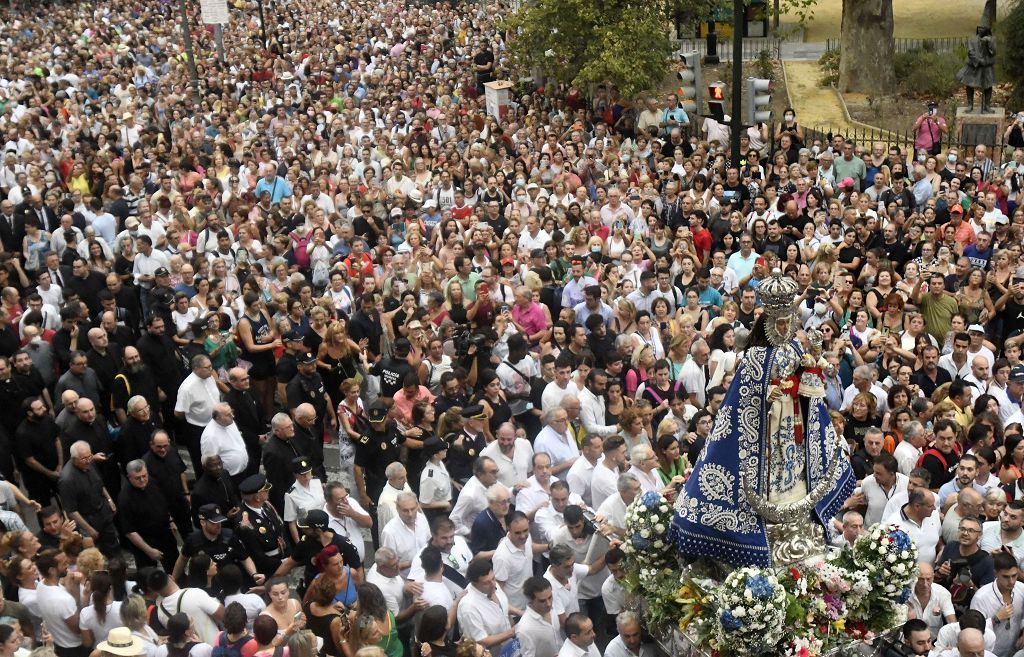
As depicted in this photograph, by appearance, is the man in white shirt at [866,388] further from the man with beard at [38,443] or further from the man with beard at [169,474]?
the man with beard at [38,443]

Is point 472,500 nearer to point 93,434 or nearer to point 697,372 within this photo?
point 697,372

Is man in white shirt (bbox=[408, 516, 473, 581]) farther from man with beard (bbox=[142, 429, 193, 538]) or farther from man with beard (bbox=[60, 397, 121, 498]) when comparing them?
man with beard (bbox=[60, 397, 121, 498])

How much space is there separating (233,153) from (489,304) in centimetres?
955

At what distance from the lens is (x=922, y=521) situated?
986 centimetres

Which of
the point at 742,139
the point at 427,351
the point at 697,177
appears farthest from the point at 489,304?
the point at 742,139

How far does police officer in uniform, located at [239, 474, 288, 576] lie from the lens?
10.2 meters

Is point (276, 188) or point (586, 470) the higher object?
point (276, 188)

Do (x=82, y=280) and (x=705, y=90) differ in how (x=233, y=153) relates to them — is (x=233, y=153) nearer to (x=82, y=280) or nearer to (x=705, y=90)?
(x=82, y=280)

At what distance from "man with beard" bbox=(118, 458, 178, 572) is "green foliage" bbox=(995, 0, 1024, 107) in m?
20.4

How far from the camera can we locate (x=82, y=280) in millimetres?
15156

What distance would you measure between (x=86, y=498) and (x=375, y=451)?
2.34 m

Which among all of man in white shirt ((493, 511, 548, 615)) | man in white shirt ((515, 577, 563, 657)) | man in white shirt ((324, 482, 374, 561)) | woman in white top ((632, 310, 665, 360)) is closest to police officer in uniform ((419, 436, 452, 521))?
man in white shirt ((324, 482, 374, 561))

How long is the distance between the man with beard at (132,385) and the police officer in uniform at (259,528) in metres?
2.59

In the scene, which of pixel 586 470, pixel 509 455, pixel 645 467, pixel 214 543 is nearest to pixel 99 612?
pixel 214 543
